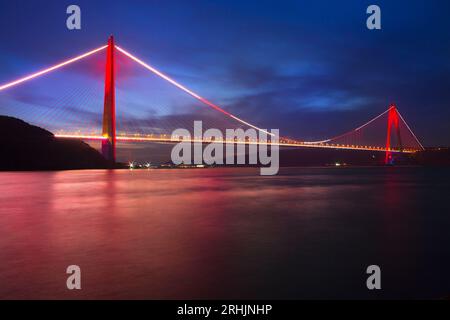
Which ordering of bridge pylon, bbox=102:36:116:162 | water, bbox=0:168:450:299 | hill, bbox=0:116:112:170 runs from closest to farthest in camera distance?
water, bbox=0:168:450:299 → bridge pylon, bbox=102:36:116:162 → hill, bbox=0:116:112:170

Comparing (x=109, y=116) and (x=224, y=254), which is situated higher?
(x=109, y=116)

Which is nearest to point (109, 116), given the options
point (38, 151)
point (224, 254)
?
point (38, 151)

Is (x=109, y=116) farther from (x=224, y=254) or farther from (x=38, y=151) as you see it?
(x=224, y=254)

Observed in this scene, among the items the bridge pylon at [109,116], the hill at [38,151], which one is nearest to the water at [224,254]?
the bridge pylon at [109,116]

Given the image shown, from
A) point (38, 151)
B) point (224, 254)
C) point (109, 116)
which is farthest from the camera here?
point (38, 151)

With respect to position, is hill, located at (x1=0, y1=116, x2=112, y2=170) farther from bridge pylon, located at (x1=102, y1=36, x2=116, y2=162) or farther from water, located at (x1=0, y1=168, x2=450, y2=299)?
water, located at (x1=0, y1=168, x2=450, y2=299)

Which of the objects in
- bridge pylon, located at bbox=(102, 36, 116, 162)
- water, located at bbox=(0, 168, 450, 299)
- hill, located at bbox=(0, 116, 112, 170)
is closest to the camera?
water, located at bbox=(0, 168, 450, 299)

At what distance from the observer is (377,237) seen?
717 cm

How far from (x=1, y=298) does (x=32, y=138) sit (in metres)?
59.3

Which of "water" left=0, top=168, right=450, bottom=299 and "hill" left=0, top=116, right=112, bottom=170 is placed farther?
"hill" left=0, top=116, right=112, bottom=170

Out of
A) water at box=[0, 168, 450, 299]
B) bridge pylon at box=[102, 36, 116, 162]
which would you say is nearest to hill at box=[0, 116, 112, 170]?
bridge pylon at box=[102, 36, 116, 162]

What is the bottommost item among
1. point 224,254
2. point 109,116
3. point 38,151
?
point 224,254

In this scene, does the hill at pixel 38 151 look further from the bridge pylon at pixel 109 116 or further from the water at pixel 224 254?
the water at pixel 224 254
